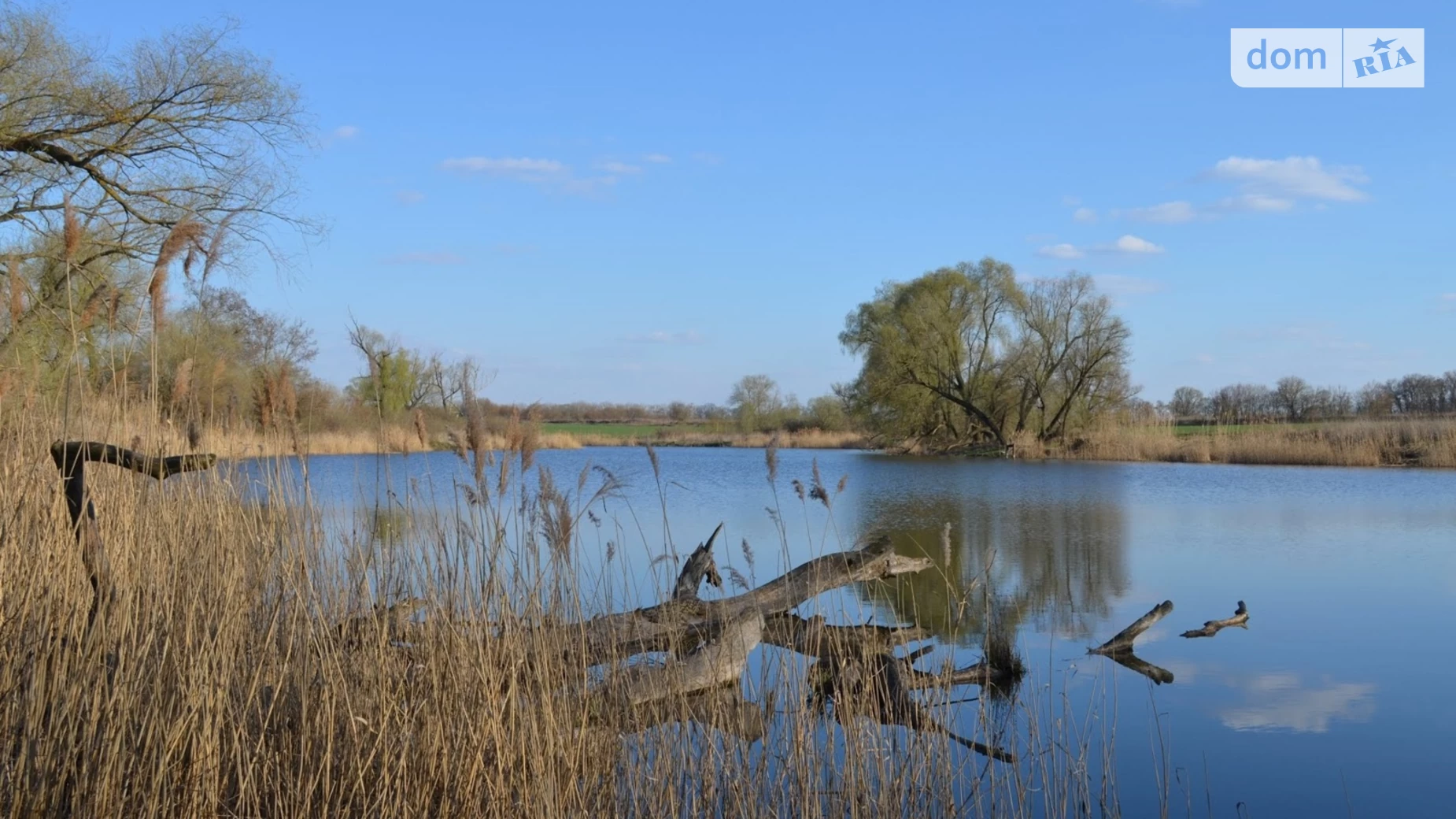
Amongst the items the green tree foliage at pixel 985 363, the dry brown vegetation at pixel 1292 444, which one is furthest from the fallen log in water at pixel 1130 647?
the green tree foliage at pixel 985 363

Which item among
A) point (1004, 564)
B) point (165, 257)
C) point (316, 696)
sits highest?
point (165, 257)

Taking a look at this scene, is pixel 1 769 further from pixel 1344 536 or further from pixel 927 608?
pixel 1344 536

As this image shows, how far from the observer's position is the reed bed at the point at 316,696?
2363mm

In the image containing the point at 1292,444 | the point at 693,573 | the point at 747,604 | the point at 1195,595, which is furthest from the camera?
the point at 1292,444

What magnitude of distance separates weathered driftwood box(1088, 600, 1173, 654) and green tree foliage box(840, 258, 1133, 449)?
24.4 meters

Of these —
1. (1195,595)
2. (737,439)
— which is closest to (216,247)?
(1195,595)

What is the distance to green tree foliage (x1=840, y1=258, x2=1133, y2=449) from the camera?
2997cm

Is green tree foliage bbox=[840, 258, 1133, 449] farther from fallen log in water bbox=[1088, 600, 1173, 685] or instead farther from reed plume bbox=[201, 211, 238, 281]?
reed plume bbox=[201, 211, 238, 281]

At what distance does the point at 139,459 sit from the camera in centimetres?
235

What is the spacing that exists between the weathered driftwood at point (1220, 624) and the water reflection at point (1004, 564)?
2.16 ft

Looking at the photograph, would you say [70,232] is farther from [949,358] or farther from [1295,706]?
[949,358]

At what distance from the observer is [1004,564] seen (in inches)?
390

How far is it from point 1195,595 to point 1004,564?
1.79m

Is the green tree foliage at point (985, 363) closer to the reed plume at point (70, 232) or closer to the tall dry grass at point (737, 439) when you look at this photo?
the tall dry grass at point (737, 439)
